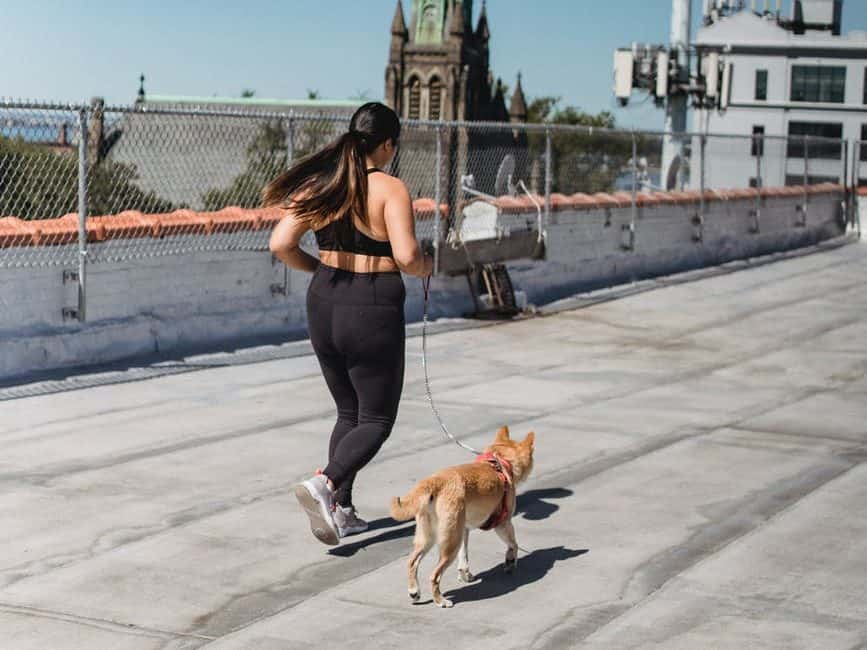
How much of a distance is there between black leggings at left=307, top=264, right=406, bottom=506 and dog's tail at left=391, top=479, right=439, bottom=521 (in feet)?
2.65

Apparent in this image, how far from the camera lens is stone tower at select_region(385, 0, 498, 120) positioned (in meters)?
157

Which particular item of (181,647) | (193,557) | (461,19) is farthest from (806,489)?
(461,19)

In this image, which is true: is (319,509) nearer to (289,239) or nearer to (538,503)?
(289,239)

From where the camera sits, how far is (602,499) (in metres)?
7.42

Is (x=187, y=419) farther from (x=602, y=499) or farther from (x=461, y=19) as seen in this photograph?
(x=461, y=19)

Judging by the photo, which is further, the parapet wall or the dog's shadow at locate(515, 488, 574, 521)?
the parapet wall

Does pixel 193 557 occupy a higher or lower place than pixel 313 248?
lower

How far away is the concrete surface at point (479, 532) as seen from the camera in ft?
17.8

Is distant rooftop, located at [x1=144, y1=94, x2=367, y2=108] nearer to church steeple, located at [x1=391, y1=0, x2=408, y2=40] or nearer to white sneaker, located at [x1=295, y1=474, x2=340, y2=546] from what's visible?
church steeple, located at [x1=391, y1=0, x2=408, y2=40]

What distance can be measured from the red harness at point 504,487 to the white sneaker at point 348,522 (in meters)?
0.74

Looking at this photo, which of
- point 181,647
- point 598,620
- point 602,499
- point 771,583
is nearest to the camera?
point 181,647

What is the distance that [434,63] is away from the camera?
158 m

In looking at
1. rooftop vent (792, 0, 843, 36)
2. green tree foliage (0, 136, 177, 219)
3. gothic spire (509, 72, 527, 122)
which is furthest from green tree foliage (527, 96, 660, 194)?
gothic spire (509, 72, 527, 122)

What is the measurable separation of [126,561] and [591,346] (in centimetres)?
758
